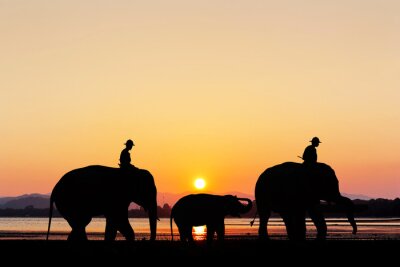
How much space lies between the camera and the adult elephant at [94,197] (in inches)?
1041

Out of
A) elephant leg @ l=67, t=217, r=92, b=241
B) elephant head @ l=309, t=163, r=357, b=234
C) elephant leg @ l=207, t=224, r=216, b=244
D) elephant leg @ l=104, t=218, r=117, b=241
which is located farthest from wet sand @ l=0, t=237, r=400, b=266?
elephant head @ l=309, t=163, r=357, b=234

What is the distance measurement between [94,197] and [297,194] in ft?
25.7

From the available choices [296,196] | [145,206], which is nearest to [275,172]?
[296,196]

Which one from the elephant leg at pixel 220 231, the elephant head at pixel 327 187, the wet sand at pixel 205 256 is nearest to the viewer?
the wet sand at pixel 205 256

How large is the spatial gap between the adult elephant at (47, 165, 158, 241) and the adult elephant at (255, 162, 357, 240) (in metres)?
5.42

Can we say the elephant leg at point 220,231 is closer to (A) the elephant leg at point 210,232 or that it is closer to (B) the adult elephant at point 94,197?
(A) the elephant leg at point 210,232

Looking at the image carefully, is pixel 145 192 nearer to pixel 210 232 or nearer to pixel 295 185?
pixel 210 232

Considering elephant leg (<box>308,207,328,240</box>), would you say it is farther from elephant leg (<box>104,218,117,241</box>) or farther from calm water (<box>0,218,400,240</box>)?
calm water (<box>0,218,400,240</box>)

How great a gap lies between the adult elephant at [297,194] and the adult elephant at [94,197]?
5419mm

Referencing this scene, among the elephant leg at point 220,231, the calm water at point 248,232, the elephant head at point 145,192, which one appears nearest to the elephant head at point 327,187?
the elephant leg at point 220,231

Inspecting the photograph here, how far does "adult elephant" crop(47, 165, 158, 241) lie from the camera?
26.4 metres

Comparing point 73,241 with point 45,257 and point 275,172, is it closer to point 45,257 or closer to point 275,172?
point 45,257

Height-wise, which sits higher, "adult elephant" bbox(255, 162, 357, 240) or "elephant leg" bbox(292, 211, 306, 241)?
"adult elephant" bbox(255, 162, 357, 240)

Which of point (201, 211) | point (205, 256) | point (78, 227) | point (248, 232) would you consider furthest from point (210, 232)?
point (248, 232)
